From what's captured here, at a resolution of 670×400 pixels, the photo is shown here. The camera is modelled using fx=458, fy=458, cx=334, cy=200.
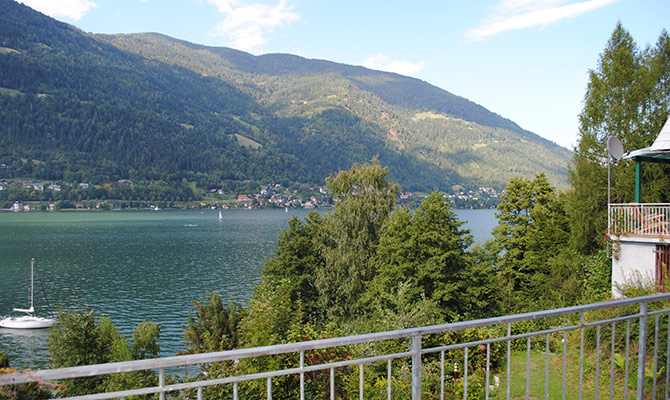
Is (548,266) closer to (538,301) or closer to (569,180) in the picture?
(538,301)

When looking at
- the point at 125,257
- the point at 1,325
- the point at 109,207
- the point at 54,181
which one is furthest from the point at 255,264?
the point at 54,181

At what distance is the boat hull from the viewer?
31.1 m

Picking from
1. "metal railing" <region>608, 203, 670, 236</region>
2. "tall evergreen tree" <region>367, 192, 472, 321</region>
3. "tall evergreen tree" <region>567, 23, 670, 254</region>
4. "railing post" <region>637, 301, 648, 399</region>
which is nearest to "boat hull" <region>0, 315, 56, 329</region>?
"tall evergreen tree" <region>367, 192, 472, 321</region>

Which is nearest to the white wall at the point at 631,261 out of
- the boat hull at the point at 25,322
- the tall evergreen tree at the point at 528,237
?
the tall evergreen tree at the point at 528,237

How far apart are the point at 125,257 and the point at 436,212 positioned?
5114 cm

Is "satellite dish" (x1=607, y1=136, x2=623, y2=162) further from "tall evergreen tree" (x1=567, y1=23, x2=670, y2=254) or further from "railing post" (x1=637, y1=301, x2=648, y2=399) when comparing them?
"railing post" (x1=637, y1=301, x2=648, y2=399)

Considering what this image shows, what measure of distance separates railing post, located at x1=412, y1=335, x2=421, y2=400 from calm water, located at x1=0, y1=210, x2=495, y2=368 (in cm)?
2462

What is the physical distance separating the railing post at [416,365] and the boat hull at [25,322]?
35376mm

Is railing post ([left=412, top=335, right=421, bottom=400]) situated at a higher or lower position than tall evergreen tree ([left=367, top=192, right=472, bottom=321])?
higher

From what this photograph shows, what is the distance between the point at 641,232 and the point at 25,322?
117 feet

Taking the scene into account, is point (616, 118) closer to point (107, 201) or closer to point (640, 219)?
point (640, 219)

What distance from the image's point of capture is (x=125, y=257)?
62.6 meters

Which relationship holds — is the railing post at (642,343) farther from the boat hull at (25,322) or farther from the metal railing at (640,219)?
the boat hull at (25,322)

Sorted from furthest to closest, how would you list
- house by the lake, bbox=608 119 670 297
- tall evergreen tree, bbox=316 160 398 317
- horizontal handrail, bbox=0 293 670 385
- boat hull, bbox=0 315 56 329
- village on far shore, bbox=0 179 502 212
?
village on far shore, bbox=0 179 502 212, boat hull, bbox=0 315 56 329, tall evergreen tree, bbox=316 160 398 317, house by the lake, bbox=608 119 670 297, horizontal handrail, bbox=0 293 670 385
